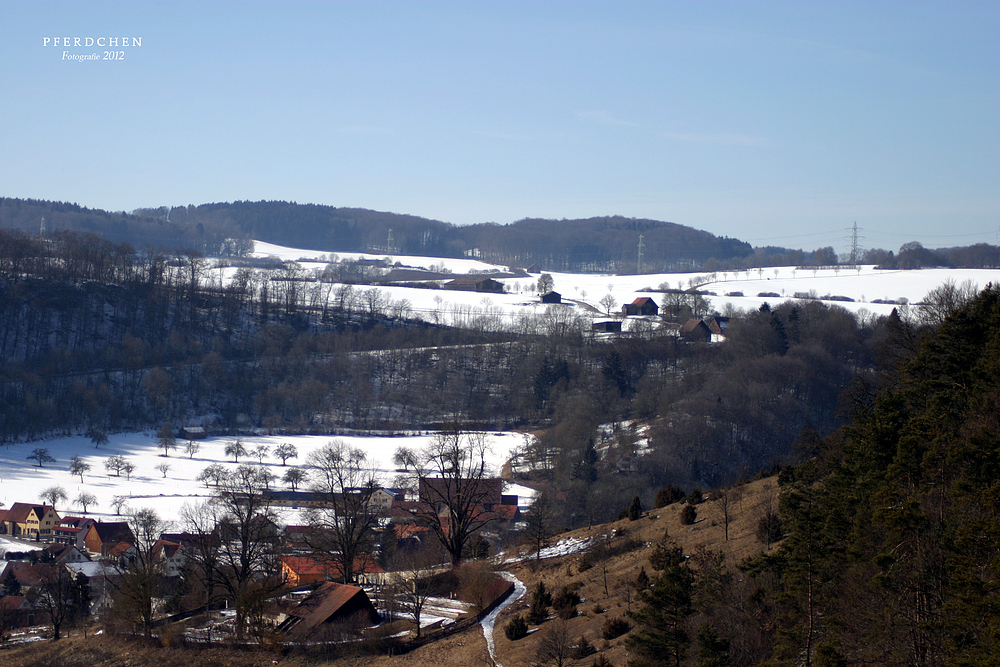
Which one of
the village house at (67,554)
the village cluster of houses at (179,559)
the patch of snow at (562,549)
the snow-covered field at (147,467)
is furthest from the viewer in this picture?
the snow-covered field at (147,467)

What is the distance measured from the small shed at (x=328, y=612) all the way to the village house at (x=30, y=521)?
23.2 m

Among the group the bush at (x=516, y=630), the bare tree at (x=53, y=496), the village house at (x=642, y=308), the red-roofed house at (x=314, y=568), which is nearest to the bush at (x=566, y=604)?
the bush at (x=516, y=630)

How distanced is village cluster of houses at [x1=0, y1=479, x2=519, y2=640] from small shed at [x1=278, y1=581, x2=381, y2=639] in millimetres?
26

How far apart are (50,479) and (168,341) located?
27.8 metres

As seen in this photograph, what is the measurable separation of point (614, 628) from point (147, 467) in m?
39.9

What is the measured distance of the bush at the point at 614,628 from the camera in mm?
17141

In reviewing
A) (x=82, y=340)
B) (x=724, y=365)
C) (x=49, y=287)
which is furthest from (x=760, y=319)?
(x=49, y=287)

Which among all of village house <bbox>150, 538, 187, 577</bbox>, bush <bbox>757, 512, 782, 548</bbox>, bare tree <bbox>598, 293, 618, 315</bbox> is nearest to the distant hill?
bare tree <bbox>598, 293, 618, 315</bbox>

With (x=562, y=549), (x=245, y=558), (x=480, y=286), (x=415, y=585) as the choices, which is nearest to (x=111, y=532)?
(x=245, y=558)

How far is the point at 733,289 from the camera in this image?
103812 millimetres

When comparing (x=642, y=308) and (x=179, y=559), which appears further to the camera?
(x=642, y=308)

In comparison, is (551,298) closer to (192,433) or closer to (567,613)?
(192,433)

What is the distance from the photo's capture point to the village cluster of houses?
21.9 metres

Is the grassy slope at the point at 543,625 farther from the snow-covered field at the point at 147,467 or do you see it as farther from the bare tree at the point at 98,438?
the bare tree at the point at 98,438
